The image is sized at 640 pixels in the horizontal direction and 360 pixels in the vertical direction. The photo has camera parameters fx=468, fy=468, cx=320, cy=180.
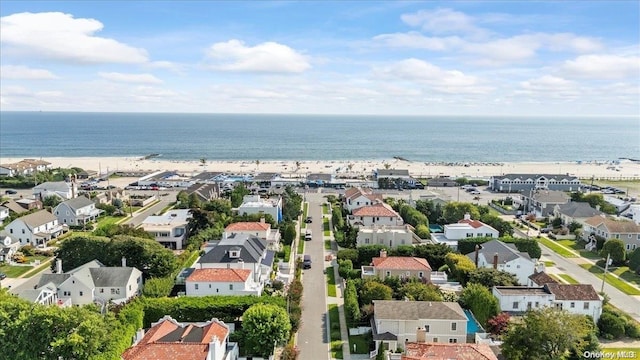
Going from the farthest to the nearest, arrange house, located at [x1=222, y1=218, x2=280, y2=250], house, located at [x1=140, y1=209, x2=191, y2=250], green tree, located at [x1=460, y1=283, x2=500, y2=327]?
house, located at [x1=140, y1=209, x2=191, y2=250] → house, located at [x1=222, y1=218, x2=280, y2=250] → green tree, located at [x1=460, y1=283, x2=500, y2=327]

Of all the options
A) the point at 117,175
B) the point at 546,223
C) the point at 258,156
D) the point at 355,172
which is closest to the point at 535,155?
the point at 355,172

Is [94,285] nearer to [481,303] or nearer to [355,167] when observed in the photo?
[481,303]

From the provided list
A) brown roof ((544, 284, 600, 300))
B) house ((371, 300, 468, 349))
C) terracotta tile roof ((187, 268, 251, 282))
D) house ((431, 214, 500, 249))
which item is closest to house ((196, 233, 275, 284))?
terracotta tile roof ((187, 268, 251, 282))

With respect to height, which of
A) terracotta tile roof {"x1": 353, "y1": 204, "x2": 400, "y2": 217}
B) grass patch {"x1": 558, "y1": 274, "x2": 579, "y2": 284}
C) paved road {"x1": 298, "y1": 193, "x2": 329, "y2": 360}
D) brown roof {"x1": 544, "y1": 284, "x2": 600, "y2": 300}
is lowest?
paved road {"x1": 298, "y1": 193, "x2": 329, "y2": 360}

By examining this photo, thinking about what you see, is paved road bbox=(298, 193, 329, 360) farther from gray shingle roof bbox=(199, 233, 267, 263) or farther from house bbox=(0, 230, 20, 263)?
house bbox=(0, 230, 20, 263)

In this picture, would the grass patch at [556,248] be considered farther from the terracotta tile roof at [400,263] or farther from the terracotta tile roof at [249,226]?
the terracotta tile roof at [249,226]

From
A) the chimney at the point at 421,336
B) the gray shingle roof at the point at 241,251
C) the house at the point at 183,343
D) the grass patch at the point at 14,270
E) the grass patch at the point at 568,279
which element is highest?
the gray shingle roof at the point at 241,251

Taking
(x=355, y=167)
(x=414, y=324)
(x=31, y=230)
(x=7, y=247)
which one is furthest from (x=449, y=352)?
(x=355, y=167)

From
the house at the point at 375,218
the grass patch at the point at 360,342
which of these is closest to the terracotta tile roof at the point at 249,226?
the house at the point at 375,218
